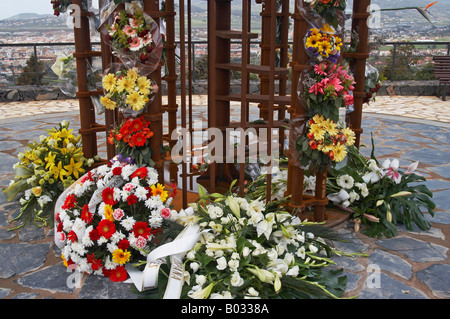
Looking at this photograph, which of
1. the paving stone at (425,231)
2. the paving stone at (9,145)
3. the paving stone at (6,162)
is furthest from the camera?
the paving stone at (9,145)

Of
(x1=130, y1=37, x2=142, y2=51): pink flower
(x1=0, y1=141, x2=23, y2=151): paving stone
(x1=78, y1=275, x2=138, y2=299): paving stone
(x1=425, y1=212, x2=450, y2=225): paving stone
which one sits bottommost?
(x1=78, y1=275, x2=138, y2=299): paving stone

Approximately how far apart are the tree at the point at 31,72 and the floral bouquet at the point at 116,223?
7.54 metres

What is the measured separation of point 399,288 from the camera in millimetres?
2488

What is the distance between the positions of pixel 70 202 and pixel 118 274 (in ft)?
1.99

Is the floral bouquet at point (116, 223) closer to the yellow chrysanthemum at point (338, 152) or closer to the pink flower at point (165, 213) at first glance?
the pink flower at point (165, 213)

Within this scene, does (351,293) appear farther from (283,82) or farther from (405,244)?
(283,82)

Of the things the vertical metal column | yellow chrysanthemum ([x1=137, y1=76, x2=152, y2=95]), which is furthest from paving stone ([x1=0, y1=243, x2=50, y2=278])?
the vertical metal column

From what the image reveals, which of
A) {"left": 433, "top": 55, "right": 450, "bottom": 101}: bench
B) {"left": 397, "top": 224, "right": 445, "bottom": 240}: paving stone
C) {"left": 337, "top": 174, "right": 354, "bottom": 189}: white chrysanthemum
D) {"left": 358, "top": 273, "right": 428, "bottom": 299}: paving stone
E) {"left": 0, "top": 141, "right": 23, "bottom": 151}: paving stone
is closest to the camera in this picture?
{"left": 358, "top": 273, "right": 428, "bottom": 299}: paving stone

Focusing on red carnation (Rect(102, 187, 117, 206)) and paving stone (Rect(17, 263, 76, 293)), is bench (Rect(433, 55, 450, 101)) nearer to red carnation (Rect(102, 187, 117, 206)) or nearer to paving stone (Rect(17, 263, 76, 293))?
red carnation (Rect(102, 187, 117, 206))

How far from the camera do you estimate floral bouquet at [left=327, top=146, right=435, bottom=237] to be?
325 cm

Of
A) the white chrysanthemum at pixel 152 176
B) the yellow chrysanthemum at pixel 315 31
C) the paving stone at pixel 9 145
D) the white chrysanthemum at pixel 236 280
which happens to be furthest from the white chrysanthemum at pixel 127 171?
the paving stone at pixel 9 145

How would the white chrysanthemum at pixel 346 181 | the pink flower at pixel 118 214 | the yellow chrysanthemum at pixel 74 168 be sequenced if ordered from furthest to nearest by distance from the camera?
the yellow chrysanthemum at pixel 74 168
the white chrysanthemum at pixel 346 181
the pink flower at pixel 118 214

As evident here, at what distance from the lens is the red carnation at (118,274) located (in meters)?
2.56

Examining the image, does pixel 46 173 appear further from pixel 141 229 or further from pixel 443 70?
pixel 443 70
